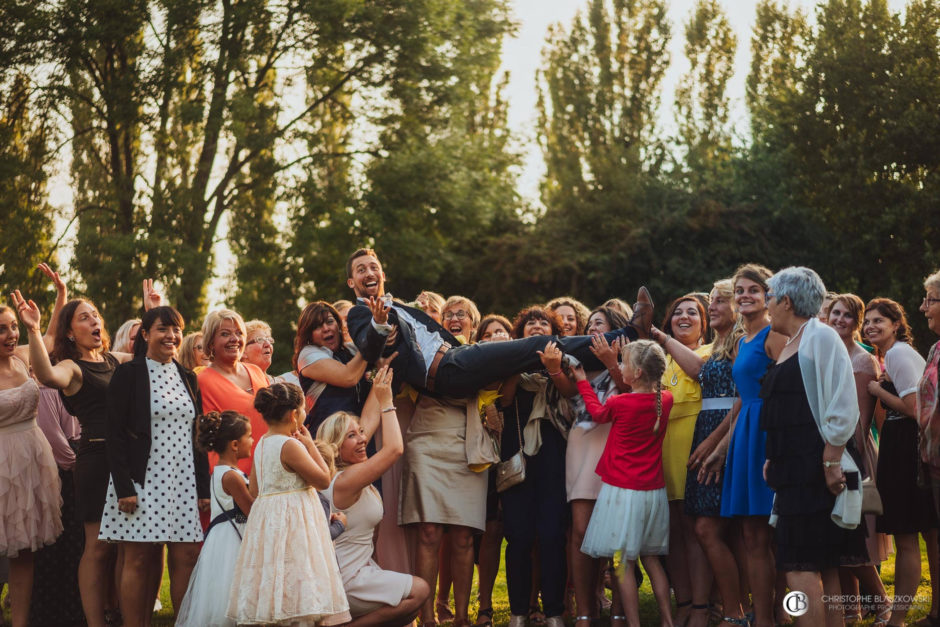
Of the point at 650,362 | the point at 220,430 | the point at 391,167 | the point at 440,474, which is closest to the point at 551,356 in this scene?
the point at 650,362

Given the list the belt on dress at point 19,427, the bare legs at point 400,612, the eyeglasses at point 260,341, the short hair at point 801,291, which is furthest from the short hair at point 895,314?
the belt on dress at point 19,427

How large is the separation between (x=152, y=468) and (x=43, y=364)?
3.00ft

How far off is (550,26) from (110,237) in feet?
55.0

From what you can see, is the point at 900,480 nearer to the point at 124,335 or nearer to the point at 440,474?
the point at 440,474

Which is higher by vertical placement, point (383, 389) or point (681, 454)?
point (383, 389)

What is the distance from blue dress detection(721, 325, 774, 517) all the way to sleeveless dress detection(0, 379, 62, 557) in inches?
177

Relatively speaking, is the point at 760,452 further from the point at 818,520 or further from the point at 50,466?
the point at 50,466

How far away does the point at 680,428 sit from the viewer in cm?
655

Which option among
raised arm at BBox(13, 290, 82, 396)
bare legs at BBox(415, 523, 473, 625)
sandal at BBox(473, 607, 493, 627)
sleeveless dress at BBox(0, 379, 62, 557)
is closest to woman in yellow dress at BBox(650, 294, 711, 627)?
sandal at BBox(473, 607, 493, 627)

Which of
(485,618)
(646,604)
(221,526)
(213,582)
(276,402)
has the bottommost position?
(646,604)

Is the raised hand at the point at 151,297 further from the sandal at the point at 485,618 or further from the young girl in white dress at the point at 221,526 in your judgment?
the sandal at the point at 485,618

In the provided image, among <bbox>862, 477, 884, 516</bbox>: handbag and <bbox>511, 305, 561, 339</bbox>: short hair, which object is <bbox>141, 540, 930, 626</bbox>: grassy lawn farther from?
<bbox>511, 305, 561, 339</bbox>: short hair

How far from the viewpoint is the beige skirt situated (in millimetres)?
6324

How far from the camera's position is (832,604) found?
4.98 metres
